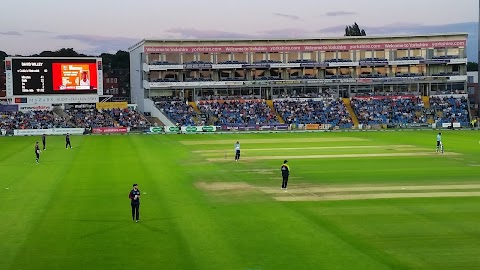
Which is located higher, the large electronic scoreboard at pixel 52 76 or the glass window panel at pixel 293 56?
the glass window panel at pixel 293 56

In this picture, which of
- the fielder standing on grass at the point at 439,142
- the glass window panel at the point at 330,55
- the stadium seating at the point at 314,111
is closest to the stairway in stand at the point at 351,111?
the stadium seating at the point at 314,111

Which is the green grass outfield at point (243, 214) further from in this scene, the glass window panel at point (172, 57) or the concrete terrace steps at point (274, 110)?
the glass window panel at point (172, 57)

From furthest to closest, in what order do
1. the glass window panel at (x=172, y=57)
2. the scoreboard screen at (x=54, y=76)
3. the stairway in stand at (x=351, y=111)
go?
the glass window panel at (x=172, y=57) → the stairway in stand at (x=351, y=111) → the scoreboard screen at (x=54, y=76)

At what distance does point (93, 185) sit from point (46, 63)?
162ft

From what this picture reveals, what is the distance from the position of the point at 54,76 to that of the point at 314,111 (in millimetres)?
34863

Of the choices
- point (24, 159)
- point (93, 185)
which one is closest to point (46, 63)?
point (24, 159)

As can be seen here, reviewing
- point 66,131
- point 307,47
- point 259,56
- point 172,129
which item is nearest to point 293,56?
point 307,47

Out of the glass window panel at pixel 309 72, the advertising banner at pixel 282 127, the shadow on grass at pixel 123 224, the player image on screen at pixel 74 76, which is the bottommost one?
the shadow on grass at pixel 123 224

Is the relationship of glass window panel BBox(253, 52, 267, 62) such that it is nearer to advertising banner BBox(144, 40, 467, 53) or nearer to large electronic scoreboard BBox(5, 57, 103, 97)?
advertising banner BBox(144, 40, 467, 53)

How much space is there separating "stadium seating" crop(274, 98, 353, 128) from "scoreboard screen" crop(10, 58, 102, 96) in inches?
1021

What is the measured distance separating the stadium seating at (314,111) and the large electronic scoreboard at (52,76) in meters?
25.5

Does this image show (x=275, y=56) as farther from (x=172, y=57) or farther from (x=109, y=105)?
(x=109, y=105)

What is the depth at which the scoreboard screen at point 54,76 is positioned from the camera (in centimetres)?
7225

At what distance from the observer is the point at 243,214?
2020 centimetres
